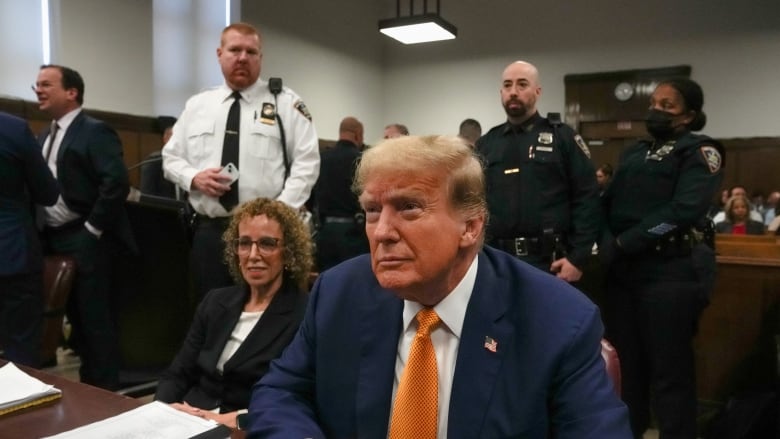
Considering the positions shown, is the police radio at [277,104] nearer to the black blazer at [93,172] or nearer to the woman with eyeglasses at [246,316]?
the woman with eyeglasses at [246,316]

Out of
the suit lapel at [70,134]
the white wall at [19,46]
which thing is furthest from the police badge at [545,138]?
the white wall at [19,46]

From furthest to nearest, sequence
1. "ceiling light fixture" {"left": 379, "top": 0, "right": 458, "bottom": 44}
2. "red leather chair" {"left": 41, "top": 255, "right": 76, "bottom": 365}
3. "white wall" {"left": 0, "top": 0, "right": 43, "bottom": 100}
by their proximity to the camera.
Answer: "ceiling light fixture" {"left": 379, "top": 0, "right": 458, "bottom": 44}
"white wall" {"left": 0, "top": 0, "right": 43, "bottom": 100}
"red leather chair" {"left": 41, "top": 255, "right": 76, "bottom": 365}

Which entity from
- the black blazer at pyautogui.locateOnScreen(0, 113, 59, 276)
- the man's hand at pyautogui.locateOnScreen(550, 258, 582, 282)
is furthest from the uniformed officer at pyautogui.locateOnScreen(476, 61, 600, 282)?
the black blazer at pyautogui.locateOnScreen(0, 113, 59, 276)

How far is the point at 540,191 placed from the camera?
2682 mm

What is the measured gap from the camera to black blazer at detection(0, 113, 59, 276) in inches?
104

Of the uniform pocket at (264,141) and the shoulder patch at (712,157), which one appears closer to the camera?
the shoulder patch at (712,157)

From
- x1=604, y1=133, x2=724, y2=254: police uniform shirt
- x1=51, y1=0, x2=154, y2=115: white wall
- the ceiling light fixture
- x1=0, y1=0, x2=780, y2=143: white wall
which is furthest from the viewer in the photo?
the ceiling light fixture

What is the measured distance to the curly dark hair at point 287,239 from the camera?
6.84 feet

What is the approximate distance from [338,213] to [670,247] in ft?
7.76

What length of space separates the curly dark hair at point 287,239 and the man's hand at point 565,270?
1.07 m

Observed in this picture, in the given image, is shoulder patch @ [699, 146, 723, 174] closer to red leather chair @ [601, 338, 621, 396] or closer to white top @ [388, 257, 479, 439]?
red leather chair @ [601, 338, 621, 396]

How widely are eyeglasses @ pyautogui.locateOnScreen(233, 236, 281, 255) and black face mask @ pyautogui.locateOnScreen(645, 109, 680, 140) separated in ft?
5.24

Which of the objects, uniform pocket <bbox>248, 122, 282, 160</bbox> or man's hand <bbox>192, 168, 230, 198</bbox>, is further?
uniform pocket <bbox>248, 122, 282, 160</bbox>

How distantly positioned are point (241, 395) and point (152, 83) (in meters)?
6.00
